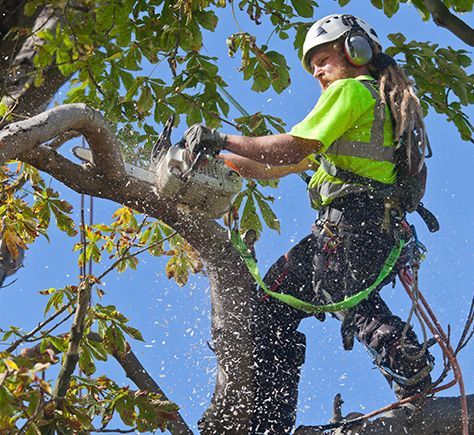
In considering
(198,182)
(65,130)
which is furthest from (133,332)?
(65,130)

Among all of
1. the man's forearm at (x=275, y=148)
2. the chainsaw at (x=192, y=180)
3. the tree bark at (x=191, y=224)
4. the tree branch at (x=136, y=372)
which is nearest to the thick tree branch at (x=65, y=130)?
the tree bark at (x=191, y=224)

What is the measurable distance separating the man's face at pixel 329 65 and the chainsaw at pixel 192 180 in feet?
1.79

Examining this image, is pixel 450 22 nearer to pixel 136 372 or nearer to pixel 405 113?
pixel 405 113

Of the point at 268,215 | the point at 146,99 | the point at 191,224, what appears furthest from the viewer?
the point at 268,215

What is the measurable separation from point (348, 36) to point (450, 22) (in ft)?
3.07

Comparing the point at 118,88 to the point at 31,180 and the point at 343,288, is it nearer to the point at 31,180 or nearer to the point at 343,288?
the point at 31,180

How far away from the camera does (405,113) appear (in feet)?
12.4

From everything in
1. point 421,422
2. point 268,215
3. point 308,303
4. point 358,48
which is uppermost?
point 268,215

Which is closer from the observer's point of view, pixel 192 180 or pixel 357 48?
pixel 357 48

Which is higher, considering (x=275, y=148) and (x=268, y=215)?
(x=268, y=215)

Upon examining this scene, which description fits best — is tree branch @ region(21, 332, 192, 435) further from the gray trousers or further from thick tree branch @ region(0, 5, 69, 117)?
thick tree branch @ region(0, 5, 69, 117)

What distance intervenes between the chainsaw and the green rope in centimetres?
25

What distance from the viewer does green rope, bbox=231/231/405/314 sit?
3744 millimetres

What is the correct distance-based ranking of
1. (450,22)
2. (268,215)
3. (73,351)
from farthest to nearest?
1. (268,215)
2. (73,351)
3. (450,22)
